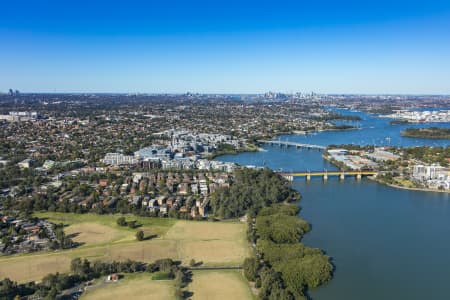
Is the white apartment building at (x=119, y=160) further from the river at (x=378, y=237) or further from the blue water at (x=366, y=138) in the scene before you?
the blue water at (x=366, y=138)

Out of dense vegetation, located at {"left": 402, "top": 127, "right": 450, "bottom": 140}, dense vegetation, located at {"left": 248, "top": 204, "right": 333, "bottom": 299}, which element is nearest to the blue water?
dense vegetation, located at {"left": 402, "top": 127, "right": 450, "bottom": 140}

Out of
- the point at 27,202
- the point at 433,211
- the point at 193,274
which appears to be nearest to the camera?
the point at 193,274

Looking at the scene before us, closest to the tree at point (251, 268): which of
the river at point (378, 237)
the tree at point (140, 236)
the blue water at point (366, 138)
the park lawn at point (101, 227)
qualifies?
the river at point (378, 237)

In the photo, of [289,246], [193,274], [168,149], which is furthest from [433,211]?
[168,149]

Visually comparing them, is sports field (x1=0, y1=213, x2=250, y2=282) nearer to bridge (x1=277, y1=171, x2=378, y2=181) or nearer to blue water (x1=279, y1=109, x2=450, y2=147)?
bridge (x1=277, y1=171, x2=378, y2=181)

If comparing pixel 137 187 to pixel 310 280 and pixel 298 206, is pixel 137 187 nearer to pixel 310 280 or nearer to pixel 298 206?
pixel 298 206

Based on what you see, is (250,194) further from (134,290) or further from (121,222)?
(134,290)
